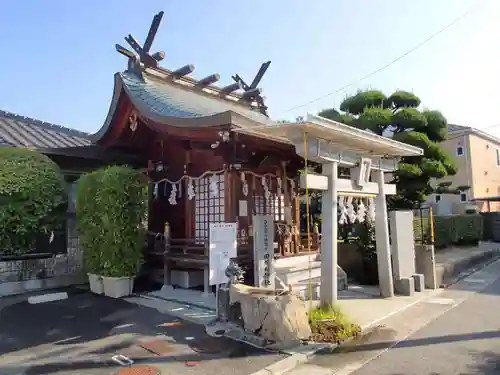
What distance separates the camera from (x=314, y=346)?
5801 millimetres

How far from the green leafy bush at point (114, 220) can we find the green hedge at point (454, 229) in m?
11.9

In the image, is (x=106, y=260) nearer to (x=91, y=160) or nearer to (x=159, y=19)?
(x=91, y=160)

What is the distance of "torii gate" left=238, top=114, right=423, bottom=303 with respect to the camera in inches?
267

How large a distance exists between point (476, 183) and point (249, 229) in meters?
25.8

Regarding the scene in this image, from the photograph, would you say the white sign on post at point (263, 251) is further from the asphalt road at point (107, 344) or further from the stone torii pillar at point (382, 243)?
the stone torii pillar at point (382, 243)

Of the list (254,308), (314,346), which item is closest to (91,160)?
(254,308)

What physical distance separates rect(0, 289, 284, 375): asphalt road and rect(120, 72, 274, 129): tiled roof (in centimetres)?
432

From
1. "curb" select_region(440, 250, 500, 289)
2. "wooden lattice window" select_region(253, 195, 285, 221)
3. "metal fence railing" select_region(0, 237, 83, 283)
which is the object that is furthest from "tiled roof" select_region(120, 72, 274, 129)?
"curb" select_region(440, 250, 500, 289)

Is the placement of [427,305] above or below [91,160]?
below

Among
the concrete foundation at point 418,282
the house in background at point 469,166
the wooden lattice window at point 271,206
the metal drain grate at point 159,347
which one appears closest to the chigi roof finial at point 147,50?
A: the wooden lattice window at point 271,206

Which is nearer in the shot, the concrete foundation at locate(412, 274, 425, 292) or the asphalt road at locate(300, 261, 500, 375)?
the asphalt road at locate(300, 261, 500, 375)

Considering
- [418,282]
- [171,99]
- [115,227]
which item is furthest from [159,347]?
[418,282]

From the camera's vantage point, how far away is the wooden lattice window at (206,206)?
9.98 metres

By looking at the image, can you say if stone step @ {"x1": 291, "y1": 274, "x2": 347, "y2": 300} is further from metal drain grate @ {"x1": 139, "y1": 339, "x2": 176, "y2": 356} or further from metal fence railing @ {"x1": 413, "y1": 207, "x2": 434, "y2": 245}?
metal fence railing @ {"x1": 413, "y1": 207, "x2": 434, "y2": 245}
